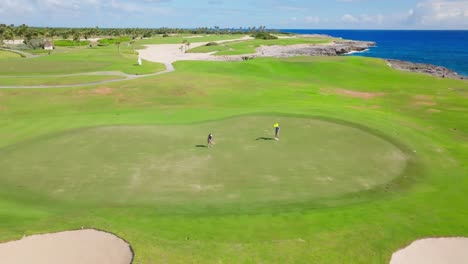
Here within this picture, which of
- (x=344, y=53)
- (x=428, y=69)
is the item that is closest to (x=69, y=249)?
(x=428, y=69)

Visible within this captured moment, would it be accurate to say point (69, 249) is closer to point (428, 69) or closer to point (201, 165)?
point (201, 165)

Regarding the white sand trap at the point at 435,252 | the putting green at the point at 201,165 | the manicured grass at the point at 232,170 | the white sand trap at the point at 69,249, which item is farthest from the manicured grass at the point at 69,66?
the white sand trap at the point at 435,252

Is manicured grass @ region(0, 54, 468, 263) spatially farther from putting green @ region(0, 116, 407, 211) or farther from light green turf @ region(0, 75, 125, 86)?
light green turf @ region(0, 75, 125, 86)

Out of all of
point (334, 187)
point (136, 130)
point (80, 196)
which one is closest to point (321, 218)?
point (334, 187)

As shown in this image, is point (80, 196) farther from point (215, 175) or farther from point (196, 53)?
point (196, 53)

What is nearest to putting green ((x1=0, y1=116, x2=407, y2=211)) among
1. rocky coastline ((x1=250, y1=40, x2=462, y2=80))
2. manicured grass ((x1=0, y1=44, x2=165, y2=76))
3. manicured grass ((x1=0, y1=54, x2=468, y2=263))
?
manicured grass ((x1=0, y1=54, x2=468, y2=263))

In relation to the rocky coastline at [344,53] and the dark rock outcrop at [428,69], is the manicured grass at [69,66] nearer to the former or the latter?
the rocky coastline at [344,53]
